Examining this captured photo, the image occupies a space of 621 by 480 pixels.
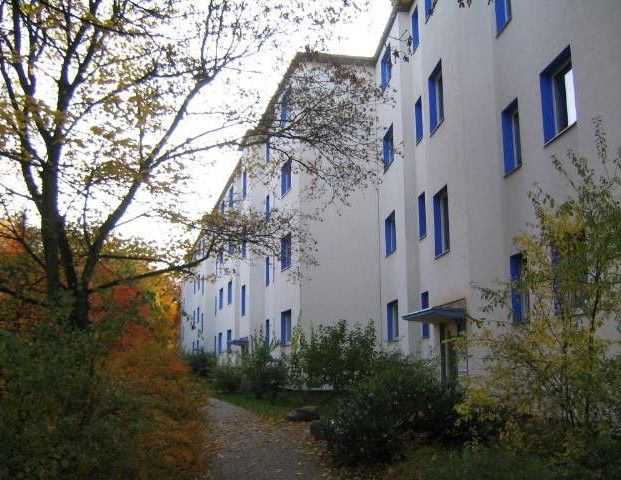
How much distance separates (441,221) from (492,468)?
10.1 meters

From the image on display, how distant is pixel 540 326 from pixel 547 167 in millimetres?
5472

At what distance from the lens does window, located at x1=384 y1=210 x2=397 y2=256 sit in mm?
21406

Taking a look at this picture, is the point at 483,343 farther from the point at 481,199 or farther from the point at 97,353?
the point at 481,199

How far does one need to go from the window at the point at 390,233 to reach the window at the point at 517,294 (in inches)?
368

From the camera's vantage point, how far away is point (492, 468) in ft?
20.2

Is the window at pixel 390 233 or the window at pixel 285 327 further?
the window at pixel 285 327

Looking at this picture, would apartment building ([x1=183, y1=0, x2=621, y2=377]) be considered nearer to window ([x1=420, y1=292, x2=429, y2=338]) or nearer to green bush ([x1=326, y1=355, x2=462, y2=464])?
window ([x1=420, y1=292, x2=429, y2=338])

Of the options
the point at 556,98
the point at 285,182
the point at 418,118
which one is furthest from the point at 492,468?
the point at 285,182

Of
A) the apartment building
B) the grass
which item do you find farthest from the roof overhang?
the grass

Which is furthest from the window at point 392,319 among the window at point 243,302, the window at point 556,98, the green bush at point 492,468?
the window at point 243,302

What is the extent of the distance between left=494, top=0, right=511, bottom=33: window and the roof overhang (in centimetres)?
530

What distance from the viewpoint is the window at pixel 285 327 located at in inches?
1012

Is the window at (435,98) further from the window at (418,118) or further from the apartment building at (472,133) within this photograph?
the window at (418,118)

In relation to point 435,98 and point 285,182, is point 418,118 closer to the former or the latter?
point 435,98
